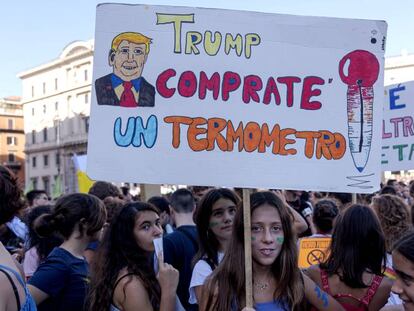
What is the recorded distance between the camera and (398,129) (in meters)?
5.52

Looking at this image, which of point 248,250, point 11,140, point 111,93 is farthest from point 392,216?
point 11,140

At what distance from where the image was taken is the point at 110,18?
268 centimetres

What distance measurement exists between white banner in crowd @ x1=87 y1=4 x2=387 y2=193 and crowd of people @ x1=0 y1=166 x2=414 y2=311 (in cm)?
30

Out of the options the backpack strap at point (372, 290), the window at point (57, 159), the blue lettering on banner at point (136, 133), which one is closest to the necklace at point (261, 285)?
the backpack strap at point (372, 290)

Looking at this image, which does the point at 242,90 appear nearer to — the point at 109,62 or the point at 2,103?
the point at 109,62

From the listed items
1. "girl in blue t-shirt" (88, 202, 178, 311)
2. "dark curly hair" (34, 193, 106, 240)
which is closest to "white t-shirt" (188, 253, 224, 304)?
"girl in blue t-shirt" (88, 202, 178, 311)

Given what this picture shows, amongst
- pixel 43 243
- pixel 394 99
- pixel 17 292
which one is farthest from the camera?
pixel 394 99

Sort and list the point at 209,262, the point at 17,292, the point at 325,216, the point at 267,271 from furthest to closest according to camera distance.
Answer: the point at 325,216
the point at 209,262
the point at 267,271
the point at 17,292

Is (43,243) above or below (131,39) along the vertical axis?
below

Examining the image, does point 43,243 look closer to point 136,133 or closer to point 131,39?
point 136,133

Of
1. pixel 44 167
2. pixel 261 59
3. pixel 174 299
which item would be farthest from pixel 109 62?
pixel 44 167

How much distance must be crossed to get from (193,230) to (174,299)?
4.18 ft

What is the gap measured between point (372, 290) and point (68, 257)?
175 centimetres

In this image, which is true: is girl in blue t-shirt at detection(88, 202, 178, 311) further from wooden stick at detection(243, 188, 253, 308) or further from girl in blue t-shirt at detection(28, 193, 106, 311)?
wooden stick at detection(243, 188, 253, 308)
